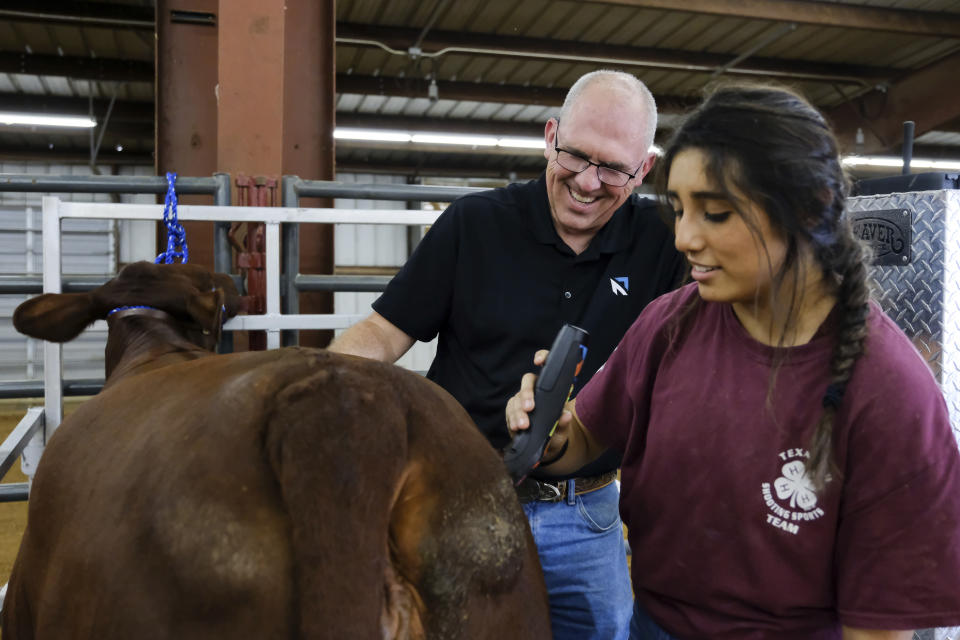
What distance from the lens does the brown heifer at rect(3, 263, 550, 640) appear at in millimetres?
1063

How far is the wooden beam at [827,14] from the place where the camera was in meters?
8.20

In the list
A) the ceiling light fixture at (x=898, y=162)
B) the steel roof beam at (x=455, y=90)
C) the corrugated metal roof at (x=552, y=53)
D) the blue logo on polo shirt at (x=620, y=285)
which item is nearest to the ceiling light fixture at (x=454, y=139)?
the corrugated metal roof at (x=552, y=53)

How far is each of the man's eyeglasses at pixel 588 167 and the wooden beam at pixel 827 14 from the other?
6470 mm

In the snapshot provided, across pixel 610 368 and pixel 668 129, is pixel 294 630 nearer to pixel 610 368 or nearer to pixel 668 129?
pixel 610 368

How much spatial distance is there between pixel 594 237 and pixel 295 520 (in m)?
1.37

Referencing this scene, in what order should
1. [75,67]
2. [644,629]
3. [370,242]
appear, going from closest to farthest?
[644,629] < [75,67] < [370,242]

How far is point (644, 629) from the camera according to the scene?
1574 millimetres

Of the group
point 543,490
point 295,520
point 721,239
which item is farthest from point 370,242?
point 295,520

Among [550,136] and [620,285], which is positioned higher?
[550,136]

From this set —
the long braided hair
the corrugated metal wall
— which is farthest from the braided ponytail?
the corrugated metal wall

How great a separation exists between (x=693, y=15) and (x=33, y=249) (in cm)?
Answer: 969

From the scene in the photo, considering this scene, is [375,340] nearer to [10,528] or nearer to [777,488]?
[777,488]

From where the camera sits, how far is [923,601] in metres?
1.17

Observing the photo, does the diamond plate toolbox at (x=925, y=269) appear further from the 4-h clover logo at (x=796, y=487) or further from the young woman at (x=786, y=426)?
the 4-h clover logo at (x=796, y=487)
